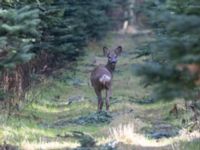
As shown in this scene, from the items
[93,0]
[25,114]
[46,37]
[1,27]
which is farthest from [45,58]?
[1,27]

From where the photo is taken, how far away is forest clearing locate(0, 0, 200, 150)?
7493mm

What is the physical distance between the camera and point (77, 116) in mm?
13805

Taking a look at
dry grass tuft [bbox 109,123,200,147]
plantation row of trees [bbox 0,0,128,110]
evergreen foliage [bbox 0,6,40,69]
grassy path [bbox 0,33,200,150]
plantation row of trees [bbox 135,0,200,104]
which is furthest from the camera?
grassy path [bbox 0,33,200,150]

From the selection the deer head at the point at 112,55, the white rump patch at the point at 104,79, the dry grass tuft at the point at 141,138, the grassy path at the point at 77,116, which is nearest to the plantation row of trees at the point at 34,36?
the grassy path at the point at 77,116

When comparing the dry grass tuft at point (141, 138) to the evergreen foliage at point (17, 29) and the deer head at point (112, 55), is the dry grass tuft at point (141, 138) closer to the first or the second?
the evergreen foliage at point (17, 29)

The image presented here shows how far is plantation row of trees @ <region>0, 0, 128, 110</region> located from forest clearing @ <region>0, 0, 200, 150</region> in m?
0.04

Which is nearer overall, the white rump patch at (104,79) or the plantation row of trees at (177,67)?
the plantation row of trees at (177,67)

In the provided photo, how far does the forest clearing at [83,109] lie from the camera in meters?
7.49

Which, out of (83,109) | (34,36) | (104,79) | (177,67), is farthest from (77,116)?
(177,67)

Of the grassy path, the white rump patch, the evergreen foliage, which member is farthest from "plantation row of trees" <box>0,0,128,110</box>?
the white rump patch

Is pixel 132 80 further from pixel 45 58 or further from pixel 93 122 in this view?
pixel 93 122

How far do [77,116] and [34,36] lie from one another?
2251 millimetres

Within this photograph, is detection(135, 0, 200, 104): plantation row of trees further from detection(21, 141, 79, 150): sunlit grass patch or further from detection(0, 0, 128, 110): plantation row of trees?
detection(21, 141, 79, 150): sunlit grass patch

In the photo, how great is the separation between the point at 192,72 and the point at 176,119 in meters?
8.15
